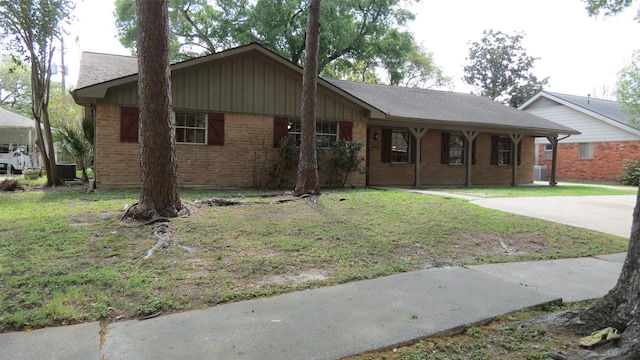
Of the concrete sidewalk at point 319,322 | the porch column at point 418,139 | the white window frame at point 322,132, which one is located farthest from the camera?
the porch column at point 418,139

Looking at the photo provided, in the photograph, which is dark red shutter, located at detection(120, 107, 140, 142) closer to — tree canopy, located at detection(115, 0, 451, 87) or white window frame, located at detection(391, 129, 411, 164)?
white window frame, located at detection(391, 129, 411, 164)

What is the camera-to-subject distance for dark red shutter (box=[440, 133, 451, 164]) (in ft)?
56.9

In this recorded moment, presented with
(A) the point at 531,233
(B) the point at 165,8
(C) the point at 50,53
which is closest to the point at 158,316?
(B) the point at 165,8

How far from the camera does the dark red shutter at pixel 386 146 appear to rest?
16125 millimetres

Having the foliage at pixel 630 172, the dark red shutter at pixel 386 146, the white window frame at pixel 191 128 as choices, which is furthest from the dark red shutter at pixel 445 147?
the foliage at pixel 630 172

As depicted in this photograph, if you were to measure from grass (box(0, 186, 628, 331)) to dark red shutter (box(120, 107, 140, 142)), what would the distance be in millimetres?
3218

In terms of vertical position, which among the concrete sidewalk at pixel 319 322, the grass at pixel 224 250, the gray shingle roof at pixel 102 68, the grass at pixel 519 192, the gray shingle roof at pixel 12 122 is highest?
the gray shingle roof at pixel 102 68

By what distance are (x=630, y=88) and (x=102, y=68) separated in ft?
86.0

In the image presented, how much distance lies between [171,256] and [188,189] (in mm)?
7729

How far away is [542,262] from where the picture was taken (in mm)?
5320

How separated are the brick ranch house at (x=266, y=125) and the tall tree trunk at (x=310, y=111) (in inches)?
114

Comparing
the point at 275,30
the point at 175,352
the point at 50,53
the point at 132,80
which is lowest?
the point at 175,352

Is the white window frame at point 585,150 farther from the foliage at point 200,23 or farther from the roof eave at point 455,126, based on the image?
the foliage at point 200,23

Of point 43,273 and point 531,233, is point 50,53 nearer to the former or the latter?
point 43,273
